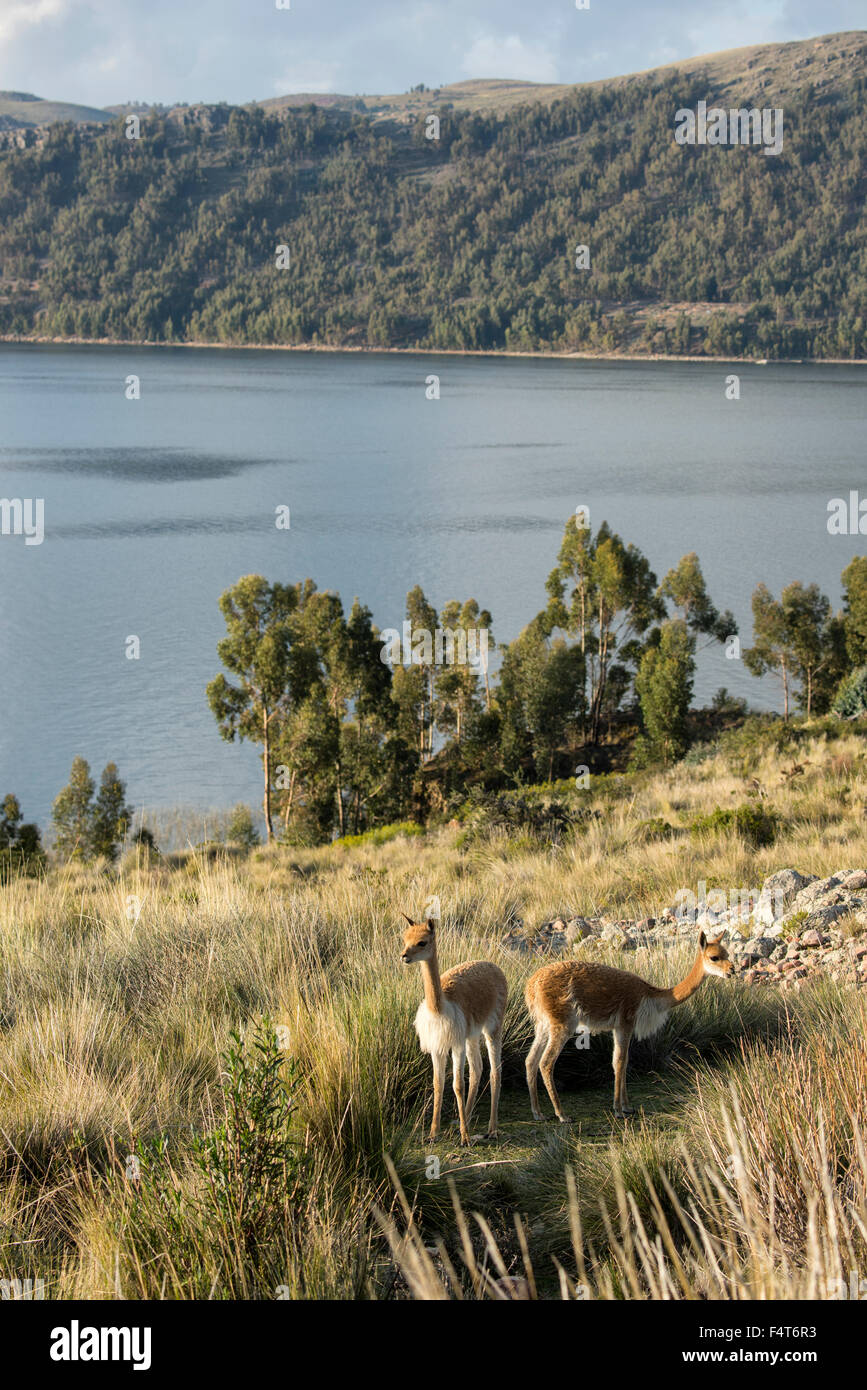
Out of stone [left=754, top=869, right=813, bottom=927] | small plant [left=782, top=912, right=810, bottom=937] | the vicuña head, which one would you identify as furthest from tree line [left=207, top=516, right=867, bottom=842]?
the vicuña head

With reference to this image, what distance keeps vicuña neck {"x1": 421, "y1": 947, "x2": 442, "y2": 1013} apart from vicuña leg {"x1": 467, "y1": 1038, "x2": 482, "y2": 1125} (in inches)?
11.1

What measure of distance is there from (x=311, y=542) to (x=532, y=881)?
60.7 metres

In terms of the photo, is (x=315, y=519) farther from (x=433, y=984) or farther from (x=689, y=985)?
(x=433, y=984)

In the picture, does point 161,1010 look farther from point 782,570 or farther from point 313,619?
point 782,570

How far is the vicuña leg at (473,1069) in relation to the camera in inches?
166

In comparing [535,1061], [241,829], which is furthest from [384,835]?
[535,1061]

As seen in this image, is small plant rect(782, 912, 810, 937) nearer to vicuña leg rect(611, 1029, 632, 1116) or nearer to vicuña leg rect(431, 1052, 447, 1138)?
vicuña leg rect(611, 1029, 632, 1116)

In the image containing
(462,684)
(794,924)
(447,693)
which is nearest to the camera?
(794,924)

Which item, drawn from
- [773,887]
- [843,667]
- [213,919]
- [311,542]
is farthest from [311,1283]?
[311,542]

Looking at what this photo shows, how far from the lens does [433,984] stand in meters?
3.94

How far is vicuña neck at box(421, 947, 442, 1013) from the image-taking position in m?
3.91

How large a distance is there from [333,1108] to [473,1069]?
0.53 meters
